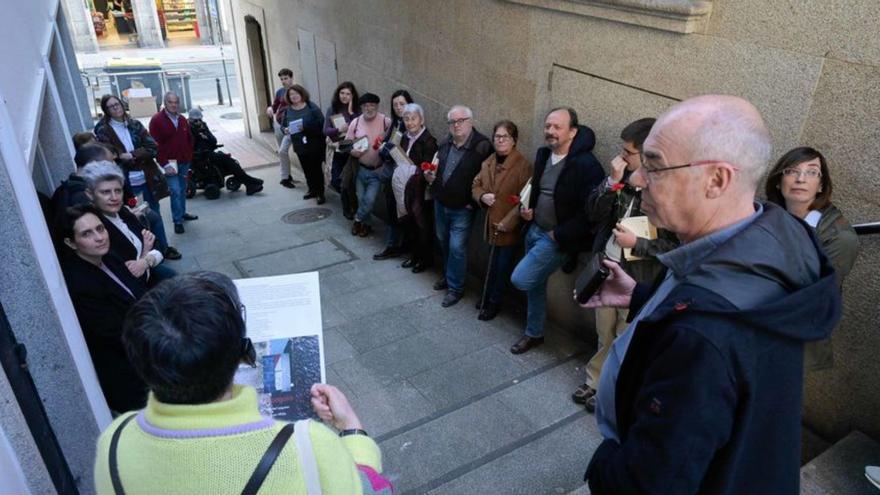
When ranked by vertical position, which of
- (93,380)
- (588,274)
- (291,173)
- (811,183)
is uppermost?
(811,183)

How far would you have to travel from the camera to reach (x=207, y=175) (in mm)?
9930

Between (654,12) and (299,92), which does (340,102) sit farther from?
(654,12)

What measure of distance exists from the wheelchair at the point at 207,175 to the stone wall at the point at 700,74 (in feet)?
→ 16.1

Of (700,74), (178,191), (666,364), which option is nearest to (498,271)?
(700,74)

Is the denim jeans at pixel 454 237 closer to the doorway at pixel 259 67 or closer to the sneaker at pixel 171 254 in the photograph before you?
the sneaker at pixel 171 254

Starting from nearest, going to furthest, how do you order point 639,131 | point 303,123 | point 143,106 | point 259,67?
1. point 639,131
2. point 303,123
3. point 259,67
4. point 143,106

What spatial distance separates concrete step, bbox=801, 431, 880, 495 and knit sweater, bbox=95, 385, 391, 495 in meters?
2.82

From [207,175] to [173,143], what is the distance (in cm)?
184

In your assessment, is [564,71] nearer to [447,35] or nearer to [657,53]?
[657,53]

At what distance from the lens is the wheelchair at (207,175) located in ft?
32.3

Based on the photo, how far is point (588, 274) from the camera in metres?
2.62

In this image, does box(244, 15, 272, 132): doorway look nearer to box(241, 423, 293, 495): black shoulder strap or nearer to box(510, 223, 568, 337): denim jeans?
box(510, 223, 568, 337): denim jeans

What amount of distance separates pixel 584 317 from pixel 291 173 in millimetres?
7637

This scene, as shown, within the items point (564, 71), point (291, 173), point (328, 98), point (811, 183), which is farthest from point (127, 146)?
point (811, 183)
